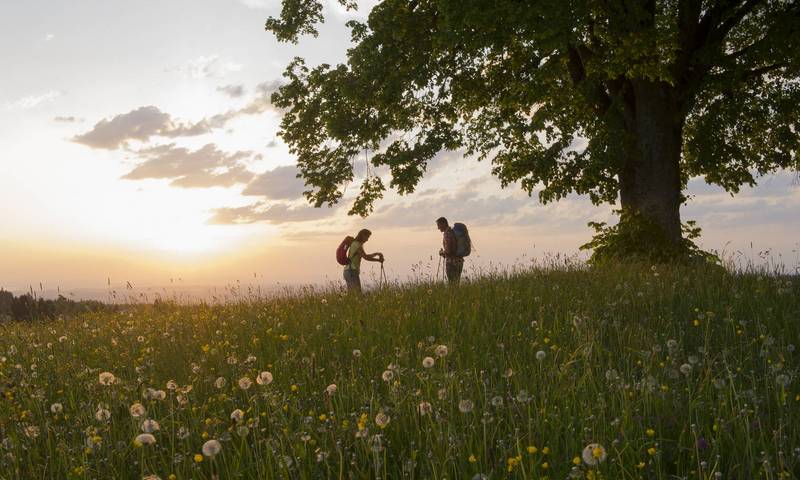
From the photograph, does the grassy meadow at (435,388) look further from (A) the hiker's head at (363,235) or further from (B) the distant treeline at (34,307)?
(B) the distant treeline at (34,307)

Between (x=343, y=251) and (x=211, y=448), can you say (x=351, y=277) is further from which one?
(x=211, y=448)

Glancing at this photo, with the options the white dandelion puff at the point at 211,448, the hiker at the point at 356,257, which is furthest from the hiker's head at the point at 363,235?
the white dandelion puff at the point at 211,448

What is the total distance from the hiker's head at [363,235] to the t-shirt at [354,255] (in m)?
0.11

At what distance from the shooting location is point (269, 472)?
3908 mm

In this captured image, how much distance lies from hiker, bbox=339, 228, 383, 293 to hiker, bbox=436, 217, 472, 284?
5.46 ft

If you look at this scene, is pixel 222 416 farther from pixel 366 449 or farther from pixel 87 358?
pixel 87 358

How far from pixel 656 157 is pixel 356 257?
27.2 ft

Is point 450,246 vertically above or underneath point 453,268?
above

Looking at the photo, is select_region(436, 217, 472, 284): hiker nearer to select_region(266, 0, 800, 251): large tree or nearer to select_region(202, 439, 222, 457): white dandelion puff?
select_region(266, 0, 800, 251): large tree

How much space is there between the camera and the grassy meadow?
160 inches

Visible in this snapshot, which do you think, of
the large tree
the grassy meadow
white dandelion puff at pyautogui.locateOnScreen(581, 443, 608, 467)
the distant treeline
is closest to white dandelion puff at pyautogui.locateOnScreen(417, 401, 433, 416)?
the grassy meadow

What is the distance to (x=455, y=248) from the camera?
16.8 meters

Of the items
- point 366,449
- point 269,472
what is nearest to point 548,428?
point 366,449

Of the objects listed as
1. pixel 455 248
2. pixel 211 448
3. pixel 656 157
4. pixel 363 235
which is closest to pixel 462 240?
pixel 455 248
